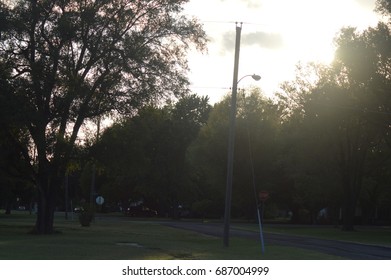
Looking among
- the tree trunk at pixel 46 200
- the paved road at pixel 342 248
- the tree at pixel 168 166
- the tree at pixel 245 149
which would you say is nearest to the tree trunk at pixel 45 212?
the tree trunk at pixel 46 200

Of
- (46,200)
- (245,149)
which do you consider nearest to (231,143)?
(46,200)

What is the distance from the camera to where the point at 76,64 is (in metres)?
35.3

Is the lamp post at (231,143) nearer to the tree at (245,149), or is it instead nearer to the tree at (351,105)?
the tree at (351,105)

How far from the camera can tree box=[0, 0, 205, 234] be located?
32.2 metres

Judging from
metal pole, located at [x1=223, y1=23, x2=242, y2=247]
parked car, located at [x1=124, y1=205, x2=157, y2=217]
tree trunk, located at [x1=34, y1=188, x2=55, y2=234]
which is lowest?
parked car, located at [x1=124, y1=205, x2=157, y2=217]

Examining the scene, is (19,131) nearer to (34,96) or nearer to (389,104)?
(34,96)

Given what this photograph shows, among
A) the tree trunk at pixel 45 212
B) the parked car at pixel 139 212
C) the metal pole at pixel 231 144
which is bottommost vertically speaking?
the parked car at pixel 139 212

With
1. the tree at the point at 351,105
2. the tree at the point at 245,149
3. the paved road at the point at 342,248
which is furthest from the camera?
the tree at the point at 245,149

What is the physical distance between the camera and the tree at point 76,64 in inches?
1266

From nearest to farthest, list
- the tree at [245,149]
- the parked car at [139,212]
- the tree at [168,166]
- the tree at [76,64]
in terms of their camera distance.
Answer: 1. the tree at [76,64]
2. the tree at [245,149]
3. the tree at [168,166]
4. the parked car at [139,212]

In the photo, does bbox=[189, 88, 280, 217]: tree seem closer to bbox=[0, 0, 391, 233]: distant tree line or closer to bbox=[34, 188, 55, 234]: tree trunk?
bbox=[0, 0, 391, 233]: distant tree line

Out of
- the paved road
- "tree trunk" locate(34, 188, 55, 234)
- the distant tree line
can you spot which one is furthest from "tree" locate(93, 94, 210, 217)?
the paved road

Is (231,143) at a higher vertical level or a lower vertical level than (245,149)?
lower

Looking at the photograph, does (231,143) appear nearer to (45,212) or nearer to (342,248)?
(342,248)
